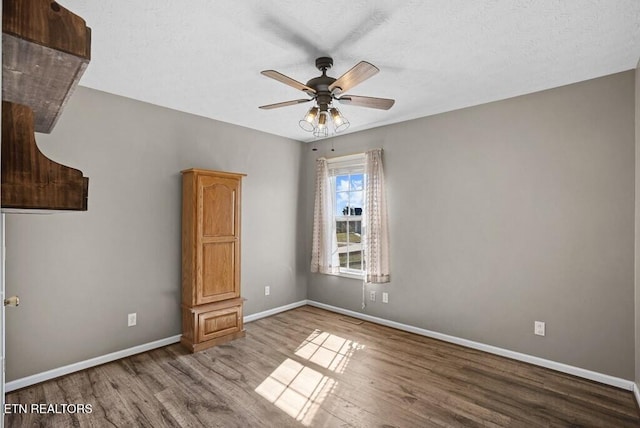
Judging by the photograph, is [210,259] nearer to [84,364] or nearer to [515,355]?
[84,364]

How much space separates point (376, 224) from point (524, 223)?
159 cm

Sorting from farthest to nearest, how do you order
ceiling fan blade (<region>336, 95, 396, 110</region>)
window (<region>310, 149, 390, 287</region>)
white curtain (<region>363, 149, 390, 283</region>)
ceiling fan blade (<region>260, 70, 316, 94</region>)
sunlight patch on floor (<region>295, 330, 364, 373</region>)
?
window (<region>310, 149, 390, 287</region>) → white curtain (<region>363, 149, 390, 283</region>) → sunlight patch on floor (<region>295, 330, 364, 373</region>) → ceiling fan blade (<region>336, 95, 396, 110</region>) → ceiling fan blade (<region>260, 70, 316, 94</region>)

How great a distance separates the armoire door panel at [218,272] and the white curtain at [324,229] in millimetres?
1420

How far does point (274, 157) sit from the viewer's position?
15.7 feet

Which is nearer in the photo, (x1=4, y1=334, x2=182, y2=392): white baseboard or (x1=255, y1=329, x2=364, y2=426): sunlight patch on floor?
(x1=255, y1=329, x2=364, y2=426): sunlight patch on floor

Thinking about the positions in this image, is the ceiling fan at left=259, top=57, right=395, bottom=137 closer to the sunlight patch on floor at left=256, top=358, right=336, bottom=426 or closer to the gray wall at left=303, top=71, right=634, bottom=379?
the gray wall at left=303, top=71, right=634, bottom=379

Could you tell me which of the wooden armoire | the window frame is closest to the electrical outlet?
the wooden armoire

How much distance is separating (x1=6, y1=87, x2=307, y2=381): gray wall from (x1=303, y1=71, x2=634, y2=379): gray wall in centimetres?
247

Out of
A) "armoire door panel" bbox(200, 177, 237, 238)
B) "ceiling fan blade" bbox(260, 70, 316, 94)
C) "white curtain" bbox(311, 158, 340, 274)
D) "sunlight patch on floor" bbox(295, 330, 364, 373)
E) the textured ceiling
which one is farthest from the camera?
"white curtain" bbox(311, 158, 340, 274)

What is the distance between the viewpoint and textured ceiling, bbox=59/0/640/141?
6.40ft

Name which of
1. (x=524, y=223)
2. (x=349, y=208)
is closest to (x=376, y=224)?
(x=349, y=208)

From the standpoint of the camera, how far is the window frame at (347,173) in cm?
456

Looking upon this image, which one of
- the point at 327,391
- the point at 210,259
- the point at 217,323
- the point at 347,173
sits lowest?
the point at 327,391

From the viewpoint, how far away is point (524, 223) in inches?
126
